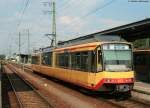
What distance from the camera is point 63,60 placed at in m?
25.5

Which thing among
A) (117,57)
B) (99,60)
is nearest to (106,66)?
(99,60)

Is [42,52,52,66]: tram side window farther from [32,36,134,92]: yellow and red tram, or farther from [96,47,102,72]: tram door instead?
[96,47,102,72]: tram door

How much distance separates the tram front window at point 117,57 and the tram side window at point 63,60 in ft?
20.0

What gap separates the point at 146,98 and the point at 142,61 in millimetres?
12731

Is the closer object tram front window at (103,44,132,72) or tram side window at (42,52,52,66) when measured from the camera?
tram front window at (103,44,132,72)

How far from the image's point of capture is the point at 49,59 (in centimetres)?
3183

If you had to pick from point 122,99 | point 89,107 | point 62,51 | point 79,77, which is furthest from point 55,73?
point 89,107

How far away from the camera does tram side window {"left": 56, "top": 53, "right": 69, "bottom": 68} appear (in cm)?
2426

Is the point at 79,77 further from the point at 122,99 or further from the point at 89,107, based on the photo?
the point at 89,107

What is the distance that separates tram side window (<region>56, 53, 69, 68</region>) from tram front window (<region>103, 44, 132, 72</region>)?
6.09 m

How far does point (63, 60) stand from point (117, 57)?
7.65 meters

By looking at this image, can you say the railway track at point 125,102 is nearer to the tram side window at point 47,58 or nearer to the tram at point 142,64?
the tram at point 142,64

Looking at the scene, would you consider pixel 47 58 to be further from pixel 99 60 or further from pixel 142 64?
pixel 99 60

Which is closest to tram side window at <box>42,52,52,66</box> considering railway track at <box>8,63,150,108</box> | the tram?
the tram
